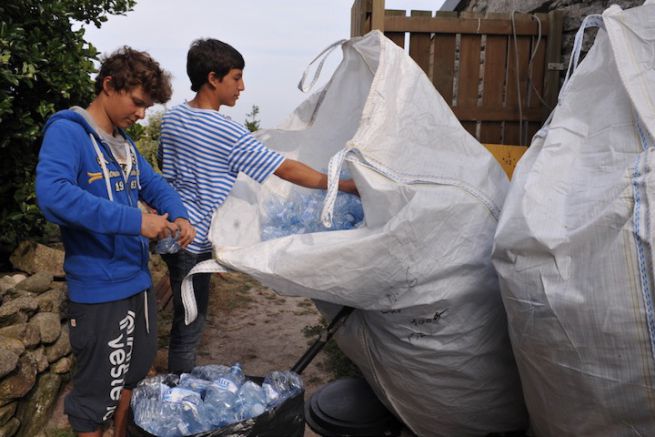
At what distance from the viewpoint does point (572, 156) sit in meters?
1.58

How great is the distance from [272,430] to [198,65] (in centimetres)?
135

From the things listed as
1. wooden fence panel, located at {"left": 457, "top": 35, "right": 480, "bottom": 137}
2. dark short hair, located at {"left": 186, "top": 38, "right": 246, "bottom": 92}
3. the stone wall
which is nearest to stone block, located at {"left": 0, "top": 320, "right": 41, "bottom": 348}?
the stone wall

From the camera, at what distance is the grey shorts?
171 cm

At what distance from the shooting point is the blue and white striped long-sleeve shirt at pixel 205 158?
73.4 inches

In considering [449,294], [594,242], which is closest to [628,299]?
[594,242]

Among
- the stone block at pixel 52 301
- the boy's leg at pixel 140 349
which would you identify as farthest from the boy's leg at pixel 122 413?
the stone block at pixel 52 301

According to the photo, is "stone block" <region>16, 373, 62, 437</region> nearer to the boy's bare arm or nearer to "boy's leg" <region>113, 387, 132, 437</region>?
"boy's leg" <region>113, 387, 132, 437</region>

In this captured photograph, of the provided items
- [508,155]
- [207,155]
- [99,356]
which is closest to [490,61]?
[508,155]

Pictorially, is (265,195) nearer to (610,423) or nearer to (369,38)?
(369,38)

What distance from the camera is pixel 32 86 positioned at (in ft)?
8.86

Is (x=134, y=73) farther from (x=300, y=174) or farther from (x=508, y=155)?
(x=508, y=155)

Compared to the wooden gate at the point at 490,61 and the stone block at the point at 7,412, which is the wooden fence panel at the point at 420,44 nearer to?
the wooden gate at the point at 490,61

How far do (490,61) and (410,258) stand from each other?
91.8 inches

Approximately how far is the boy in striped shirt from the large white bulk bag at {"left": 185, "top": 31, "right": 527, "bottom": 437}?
120 millimetres
